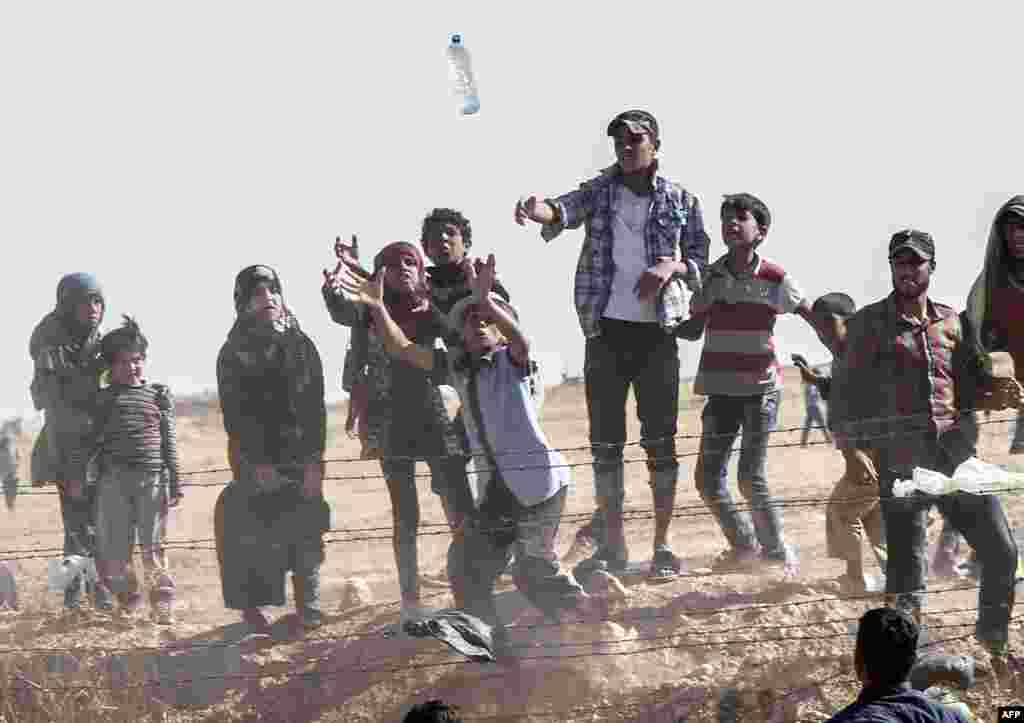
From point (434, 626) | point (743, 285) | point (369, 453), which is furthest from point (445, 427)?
point (743, 285)

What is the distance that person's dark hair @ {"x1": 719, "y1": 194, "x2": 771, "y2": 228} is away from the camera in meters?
8.93

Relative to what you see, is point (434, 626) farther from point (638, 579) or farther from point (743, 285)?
point (743, 285)

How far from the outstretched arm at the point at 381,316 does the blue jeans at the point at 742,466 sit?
146 cm

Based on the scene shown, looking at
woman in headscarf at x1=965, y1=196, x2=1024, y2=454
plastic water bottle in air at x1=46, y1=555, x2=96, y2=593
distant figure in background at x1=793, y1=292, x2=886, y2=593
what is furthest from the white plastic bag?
plastic water bottle in air at x1=46, y1=555, x2=96, y2=593

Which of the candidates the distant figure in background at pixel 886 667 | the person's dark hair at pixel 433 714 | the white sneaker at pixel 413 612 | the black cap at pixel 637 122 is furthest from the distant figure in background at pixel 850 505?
the person's dark hair at pixel 433 714

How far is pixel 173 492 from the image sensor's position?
402 inches

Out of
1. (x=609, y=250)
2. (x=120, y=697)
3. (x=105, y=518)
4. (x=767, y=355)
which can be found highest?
(x=609, y=250)

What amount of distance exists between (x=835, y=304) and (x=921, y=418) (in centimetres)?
139

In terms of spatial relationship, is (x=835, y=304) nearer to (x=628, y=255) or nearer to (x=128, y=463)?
(x=628, y=255)

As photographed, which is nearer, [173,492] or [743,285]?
[743,285]

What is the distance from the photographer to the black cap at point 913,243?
8.19m

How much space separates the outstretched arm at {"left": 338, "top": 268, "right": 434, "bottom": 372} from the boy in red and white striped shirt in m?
1.35

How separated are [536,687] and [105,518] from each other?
9.20 feet

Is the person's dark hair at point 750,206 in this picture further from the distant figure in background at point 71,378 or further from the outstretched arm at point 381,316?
the distant figure in background at point 71,378
